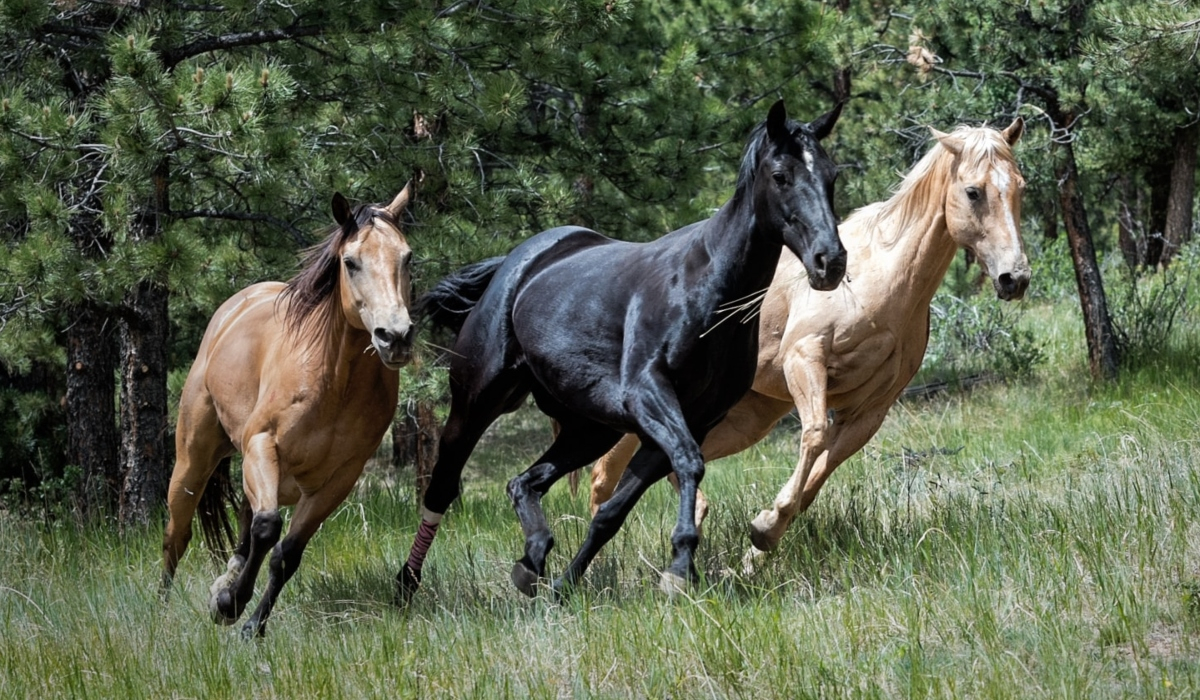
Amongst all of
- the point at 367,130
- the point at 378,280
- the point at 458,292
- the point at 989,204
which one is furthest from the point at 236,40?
the point at 989,204

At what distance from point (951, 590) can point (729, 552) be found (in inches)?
74.0

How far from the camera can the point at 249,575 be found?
5.70 m

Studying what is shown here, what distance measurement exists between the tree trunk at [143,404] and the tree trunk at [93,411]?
0.52 metres

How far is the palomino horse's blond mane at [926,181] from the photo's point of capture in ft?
20.5

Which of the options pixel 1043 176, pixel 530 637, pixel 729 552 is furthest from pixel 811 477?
pixel 1043 176

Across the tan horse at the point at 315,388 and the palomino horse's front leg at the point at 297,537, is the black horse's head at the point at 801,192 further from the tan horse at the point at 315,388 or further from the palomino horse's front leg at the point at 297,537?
the palomino horse's front leg at the point at 297,537

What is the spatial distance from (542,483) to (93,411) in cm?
484

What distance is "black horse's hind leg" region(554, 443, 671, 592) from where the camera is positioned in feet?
17.9

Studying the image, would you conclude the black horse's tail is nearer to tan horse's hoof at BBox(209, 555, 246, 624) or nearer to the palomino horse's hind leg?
the palomino horse's hind leg

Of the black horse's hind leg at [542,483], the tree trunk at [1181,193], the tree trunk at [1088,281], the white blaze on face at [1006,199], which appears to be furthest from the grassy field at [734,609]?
the tree trunk at [1181,193]

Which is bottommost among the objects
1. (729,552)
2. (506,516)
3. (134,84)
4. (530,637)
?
(506,516)

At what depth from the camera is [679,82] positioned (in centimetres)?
962

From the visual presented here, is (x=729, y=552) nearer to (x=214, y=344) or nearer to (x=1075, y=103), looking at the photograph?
(x=214, y=344)

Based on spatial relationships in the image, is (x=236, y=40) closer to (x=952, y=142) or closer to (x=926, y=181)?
(x=926, y=181)
